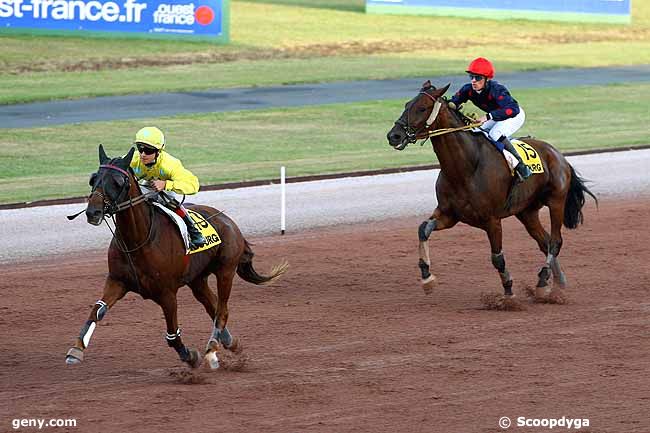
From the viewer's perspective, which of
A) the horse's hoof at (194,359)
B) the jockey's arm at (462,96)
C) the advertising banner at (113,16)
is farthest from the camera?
the advertising banner at (113,16)

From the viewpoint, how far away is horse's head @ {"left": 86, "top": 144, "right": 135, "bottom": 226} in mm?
9945

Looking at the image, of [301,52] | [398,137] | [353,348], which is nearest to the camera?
[353,348]

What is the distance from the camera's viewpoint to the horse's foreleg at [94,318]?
34.3ft

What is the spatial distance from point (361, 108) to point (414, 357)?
19.9 meters

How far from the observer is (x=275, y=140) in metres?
27.0

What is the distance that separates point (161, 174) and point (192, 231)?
1.88 feet

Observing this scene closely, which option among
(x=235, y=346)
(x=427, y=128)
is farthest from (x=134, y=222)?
(x=427, y=128)

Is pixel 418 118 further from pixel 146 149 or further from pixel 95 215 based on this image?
pixel 95 215

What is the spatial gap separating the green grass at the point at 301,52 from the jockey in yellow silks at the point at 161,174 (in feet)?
67.5

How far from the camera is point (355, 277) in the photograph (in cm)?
1581

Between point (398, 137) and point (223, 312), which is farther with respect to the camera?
point (398, 137)

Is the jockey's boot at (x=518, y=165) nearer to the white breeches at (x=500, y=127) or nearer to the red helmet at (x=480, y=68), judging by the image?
the white breeches at (x=500, y=127)

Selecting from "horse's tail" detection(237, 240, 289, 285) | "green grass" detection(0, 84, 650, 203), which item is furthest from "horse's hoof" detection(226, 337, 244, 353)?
"green grass" detection(0, 84, 650, 203)

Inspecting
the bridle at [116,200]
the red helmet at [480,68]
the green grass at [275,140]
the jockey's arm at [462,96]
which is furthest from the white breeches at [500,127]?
the green grass at [275,140]
